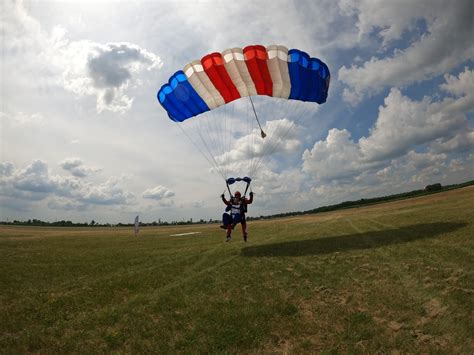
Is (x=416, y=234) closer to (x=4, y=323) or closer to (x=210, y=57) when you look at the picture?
(x=210, y=57)

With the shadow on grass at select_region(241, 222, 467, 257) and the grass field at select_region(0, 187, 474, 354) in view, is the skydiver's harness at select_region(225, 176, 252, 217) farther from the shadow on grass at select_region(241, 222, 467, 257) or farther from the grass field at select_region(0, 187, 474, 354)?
the grass field at select_region(0, 187, 474, 354)

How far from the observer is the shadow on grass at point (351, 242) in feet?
49.5

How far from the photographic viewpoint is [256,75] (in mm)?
19047

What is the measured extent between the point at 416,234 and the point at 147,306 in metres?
13.7

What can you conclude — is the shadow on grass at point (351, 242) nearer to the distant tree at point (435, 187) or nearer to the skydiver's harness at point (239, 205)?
the skydiver's harness at point (239, 205)

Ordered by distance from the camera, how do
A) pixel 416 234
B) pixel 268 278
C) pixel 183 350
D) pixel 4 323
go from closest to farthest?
pixel 183 350, pixel 4 323, pixel 268 278, pixel 416 234

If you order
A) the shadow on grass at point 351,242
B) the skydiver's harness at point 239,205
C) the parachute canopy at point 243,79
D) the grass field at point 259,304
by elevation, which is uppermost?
the parachute canopy at point 243,79

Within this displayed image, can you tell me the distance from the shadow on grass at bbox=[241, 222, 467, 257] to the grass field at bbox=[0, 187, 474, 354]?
0.75m

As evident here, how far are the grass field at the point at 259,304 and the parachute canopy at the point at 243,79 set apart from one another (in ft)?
32.6

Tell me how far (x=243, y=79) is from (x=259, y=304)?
45.8ft

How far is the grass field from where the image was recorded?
666 cm

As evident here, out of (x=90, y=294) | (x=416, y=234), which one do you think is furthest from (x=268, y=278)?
(x=416, y=234)

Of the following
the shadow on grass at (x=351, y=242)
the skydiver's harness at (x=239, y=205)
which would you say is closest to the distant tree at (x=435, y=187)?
the shadow on grass at (x=351, y=242)

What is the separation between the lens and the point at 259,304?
340 inches
